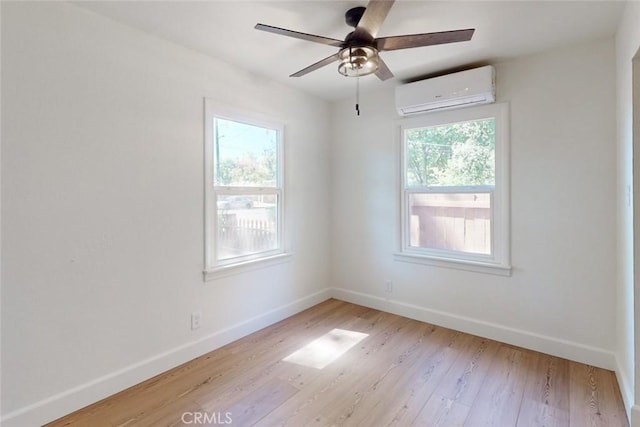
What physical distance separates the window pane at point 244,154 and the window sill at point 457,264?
1.61 metres

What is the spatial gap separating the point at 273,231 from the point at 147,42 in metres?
1.91

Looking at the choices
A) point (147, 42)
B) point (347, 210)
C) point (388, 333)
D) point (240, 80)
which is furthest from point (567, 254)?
point (147, 42)

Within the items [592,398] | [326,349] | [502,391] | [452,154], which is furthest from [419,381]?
[452,154]

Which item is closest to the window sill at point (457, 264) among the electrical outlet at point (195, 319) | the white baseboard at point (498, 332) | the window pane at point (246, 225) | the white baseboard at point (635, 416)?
the white baseboard at point (498, 332)

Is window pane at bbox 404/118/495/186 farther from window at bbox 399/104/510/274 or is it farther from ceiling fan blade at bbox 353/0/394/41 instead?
ceiling fan blade at bbox 353/0/394/41

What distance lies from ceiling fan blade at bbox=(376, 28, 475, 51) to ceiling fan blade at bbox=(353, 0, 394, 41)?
7cm

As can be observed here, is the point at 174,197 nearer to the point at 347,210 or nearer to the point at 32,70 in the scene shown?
the point at 32,70

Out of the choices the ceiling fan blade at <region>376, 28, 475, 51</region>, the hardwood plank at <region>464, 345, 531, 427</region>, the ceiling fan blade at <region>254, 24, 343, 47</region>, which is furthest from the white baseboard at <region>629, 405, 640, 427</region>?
the ceiling fan blade at <region>254, 24, 343, 47</region>

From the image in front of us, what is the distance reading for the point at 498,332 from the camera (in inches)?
111

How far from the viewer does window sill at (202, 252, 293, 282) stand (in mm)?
2664

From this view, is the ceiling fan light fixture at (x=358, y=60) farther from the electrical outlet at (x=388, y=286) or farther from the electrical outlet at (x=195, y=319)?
the electrical outlet at (x=388, y=286)

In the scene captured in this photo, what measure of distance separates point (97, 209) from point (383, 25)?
2.22 meters

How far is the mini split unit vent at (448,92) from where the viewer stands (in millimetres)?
2664

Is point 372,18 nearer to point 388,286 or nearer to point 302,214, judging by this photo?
point 302,214
